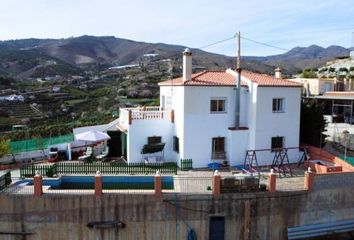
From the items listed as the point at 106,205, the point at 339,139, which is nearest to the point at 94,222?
the point at 106,205

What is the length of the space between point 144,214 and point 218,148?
830 cm

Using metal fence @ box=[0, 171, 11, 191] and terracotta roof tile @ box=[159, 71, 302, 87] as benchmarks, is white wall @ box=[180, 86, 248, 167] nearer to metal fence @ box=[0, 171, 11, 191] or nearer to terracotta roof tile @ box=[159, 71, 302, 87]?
terracotta roof tile @ box=[159, 71, 302, 87]

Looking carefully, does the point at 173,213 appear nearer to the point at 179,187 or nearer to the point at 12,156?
the point at 179,187

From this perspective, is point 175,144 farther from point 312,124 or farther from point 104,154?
point 312,124

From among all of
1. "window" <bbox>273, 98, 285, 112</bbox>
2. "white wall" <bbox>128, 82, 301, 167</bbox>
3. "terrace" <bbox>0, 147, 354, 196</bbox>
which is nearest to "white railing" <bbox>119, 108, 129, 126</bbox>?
"white wall" <bbox>128, 82, 301, 167</bbox>

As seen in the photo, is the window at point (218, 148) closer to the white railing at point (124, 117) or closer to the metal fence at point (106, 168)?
the metal fence at point (106, 168)

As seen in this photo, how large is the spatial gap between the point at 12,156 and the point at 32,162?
1.43 metres

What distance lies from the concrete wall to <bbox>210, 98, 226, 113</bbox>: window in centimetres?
733

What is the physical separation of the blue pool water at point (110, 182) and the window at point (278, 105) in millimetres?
8976

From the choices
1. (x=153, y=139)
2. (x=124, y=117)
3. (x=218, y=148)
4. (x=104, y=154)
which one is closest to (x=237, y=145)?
(x=218, y=148)

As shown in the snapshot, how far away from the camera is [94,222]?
17531 millimetres

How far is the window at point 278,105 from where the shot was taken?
24.5 m

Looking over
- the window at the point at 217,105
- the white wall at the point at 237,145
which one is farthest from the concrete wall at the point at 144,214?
the window at the point at 217,105

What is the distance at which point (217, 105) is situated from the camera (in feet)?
78.7
